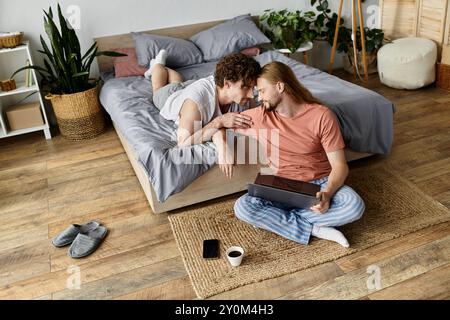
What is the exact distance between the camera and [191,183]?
2.42 metres

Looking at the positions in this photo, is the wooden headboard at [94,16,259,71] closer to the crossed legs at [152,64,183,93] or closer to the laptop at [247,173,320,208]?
the crossed legs at [152,64,183,93]

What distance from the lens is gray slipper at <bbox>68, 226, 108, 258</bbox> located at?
220 centimetres

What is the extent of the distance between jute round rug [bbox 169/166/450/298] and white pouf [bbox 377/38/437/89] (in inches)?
63.7

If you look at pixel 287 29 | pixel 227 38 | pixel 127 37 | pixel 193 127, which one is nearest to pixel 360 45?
pixel 287 29

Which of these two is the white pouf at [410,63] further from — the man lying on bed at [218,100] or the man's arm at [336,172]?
the man's arm at [336,172]

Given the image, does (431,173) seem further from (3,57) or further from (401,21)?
(3,57)

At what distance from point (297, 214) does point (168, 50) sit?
6.80 feet

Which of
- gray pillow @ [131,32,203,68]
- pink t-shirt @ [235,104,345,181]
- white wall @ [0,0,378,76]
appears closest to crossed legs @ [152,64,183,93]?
gray pillow @ [131,32,203,68]

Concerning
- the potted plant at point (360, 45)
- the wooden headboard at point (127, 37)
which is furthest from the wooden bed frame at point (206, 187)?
the potted plant at point (360, 45)

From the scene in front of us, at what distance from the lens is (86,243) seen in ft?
7.37

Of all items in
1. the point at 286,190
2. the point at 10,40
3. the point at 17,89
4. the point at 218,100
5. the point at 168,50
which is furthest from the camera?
the point at 168,50

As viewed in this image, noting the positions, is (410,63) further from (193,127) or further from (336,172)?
(193,127)

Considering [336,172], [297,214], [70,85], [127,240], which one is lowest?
[127,240]
